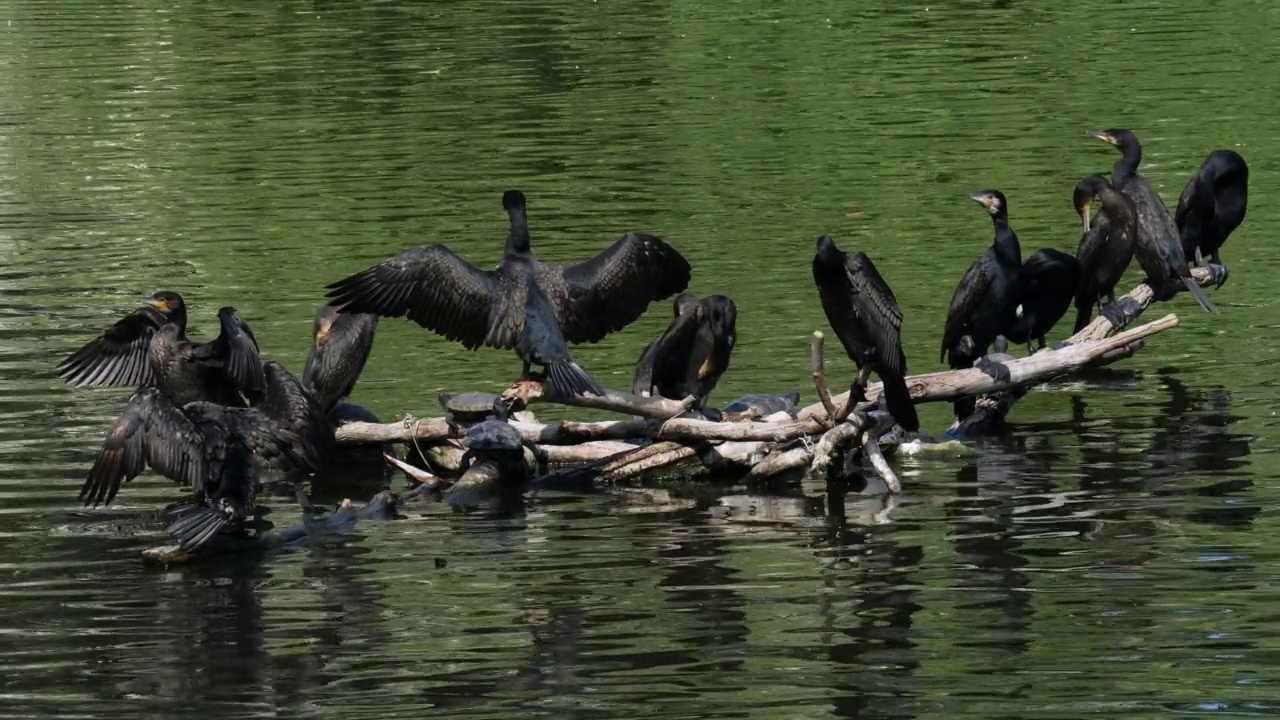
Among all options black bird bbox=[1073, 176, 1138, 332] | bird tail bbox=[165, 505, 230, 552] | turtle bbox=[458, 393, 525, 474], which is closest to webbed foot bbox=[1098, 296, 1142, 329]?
black bird bbox=[1073, 176, 1138, 332]

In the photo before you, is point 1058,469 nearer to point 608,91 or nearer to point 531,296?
point 531,296

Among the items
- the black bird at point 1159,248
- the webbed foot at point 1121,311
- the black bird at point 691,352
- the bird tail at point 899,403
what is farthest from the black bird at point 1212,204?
the bird tail at point 899,403

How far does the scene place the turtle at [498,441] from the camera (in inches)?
517

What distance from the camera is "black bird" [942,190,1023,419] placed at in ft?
47.8

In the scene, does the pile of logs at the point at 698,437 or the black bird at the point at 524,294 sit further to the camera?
the black bird at the point at 524,294

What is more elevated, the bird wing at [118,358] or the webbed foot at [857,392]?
the bird wing at [118,358]

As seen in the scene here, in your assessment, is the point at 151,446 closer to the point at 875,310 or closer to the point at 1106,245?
the point at 875,310

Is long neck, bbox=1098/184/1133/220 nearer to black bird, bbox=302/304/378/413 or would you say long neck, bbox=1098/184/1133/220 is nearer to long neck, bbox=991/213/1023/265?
long neck, bbox=991/213/1023/265

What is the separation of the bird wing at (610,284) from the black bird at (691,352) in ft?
0.76

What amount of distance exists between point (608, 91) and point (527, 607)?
21.2 m

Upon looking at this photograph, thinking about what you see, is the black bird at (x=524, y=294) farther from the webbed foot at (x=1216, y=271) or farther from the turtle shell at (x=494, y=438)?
the webbed foot at (x=1216, y=271)

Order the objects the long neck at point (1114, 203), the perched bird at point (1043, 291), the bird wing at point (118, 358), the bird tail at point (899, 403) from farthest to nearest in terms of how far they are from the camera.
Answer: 1. the long neck at point (1114, 203)
2. the perched bird at point (1043, 291)
3. the bird wing at point (118, 358)
4. the bird tail at point (899, 403)

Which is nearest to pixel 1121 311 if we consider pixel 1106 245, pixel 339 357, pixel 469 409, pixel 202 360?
pixel 1106 245

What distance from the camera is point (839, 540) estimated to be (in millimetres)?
11977
